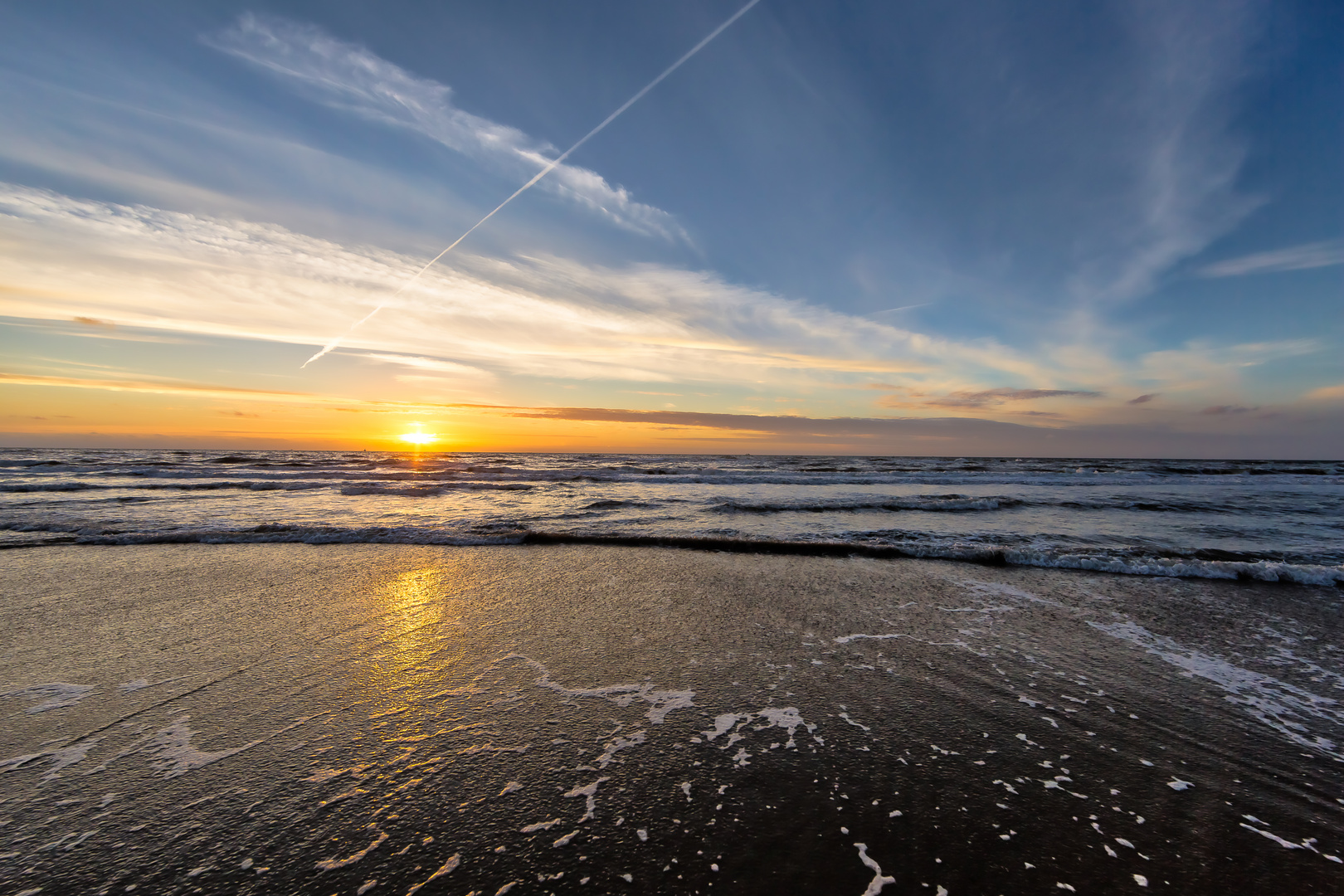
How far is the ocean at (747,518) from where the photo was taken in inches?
390

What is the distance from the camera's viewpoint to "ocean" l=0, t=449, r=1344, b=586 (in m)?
9.91

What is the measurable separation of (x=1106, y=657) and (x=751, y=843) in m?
4.44

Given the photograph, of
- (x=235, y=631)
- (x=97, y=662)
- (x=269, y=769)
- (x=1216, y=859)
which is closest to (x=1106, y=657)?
(x=1216, y=859)

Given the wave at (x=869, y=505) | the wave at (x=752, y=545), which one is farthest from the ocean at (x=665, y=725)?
the wave at (x=869, y=505)

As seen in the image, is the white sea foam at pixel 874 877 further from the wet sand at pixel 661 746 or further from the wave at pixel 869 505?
the wave at pixel 869 505

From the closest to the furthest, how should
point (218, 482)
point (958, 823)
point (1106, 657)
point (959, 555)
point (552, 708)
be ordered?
1. point (958, 823)
2. point (552, 708)
3. point (1106, 657)
4. point (959, 555)
5. point (218, 482)

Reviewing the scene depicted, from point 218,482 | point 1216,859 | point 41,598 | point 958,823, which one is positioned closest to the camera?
point 1216,859

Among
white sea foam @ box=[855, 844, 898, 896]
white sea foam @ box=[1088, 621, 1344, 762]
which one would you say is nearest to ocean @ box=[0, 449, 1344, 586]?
white sea foam @ box=[1088, 621, 1344, 762]

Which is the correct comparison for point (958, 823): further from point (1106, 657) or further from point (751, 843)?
point (1106, 657)

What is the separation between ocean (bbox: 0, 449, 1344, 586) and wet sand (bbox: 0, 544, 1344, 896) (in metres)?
3.78

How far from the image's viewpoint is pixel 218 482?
23312mm

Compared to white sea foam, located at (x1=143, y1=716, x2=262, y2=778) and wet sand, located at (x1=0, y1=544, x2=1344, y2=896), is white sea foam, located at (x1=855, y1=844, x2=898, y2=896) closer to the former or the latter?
wet sand, located at (x1=0, y1=544, x2=1344, y2=896)

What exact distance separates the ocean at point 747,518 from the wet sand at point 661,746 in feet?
12.4

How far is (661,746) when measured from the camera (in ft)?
11.2
